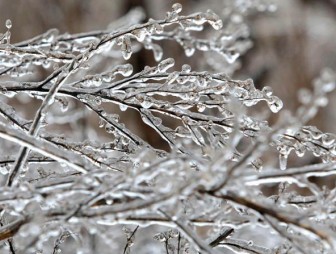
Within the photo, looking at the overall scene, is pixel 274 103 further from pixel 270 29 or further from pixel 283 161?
pixel 270 29

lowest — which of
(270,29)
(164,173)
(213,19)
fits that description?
(164,173)

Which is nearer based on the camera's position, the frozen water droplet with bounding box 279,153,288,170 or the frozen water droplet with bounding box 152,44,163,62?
the frozen water droplet with bounding box 279,153,288,170

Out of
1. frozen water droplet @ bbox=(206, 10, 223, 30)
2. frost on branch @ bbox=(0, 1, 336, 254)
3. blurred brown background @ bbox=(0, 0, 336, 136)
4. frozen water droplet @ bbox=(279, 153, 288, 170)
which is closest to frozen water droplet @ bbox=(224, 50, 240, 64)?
frost on branch @ bbox=(0, 1, 336, 254)

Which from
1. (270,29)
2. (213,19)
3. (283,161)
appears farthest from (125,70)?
(270,29)

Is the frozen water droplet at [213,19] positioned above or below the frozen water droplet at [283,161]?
above

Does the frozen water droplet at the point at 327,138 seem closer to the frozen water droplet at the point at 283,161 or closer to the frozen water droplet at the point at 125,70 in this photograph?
the frozen water droplet at the point at 283,161

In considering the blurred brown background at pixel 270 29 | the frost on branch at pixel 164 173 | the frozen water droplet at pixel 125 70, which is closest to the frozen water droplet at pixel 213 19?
the frost on branch at pixel 164 173

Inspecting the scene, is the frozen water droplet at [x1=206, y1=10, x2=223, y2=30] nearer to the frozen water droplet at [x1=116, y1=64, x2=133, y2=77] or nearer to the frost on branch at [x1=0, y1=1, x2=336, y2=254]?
the frost on branch at [x1=0, y1=1, x2=336, y2=254]

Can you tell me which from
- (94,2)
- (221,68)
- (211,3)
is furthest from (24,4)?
(221,68)
